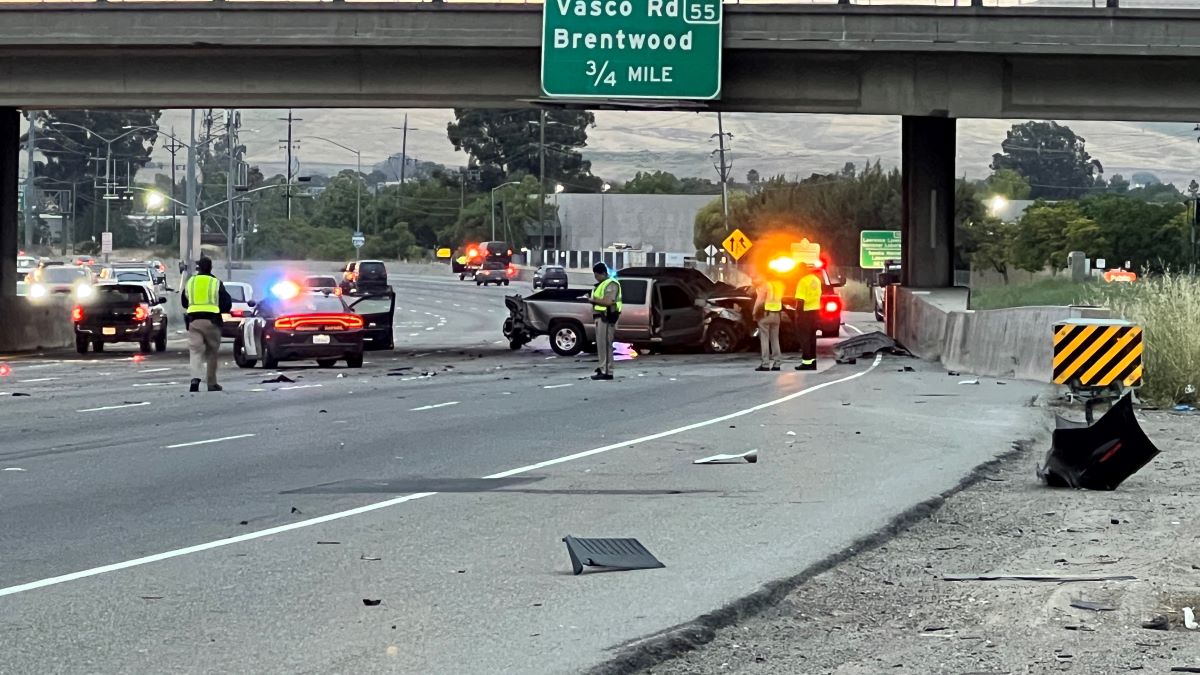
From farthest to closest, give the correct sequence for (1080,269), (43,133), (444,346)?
(43,133)
(1080,269)
(444,346)

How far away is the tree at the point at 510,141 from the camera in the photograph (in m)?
172

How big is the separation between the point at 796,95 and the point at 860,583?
28.2 metres

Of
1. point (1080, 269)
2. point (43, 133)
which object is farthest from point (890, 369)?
point (43, 133)

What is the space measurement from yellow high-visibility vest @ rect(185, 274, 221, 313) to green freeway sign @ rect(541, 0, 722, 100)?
40.2 feet

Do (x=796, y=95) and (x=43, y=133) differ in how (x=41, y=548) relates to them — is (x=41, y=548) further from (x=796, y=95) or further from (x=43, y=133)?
(x=43, y=133)

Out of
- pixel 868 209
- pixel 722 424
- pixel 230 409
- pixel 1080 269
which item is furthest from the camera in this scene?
pixel 868 209

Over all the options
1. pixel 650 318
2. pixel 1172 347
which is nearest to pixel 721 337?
pixel 650 318

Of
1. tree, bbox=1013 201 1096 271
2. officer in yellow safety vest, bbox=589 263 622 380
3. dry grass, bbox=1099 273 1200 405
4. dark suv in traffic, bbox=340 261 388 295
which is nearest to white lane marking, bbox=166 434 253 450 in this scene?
officer in yellow safety vest, bbox=589 263 622 380

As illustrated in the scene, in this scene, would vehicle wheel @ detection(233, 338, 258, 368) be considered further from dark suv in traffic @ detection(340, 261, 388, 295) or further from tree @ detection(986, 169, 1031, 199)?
tree @ detection(986, 169, 1031, 199)

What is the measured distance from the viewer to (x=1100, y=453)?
14531 millimetres

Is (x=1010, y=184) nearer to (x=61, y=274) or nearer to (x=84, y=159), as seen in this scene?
(x=84, y=159)

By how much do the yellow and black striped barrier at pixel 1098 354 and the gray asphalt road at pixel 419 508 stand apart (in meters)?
1.08

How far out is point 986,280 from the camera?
112 metres

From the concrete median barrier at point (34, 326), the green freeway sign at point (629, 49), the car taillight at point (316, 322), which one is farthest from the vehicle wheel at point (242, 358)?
the concrete median barrier at point (34, 326)
